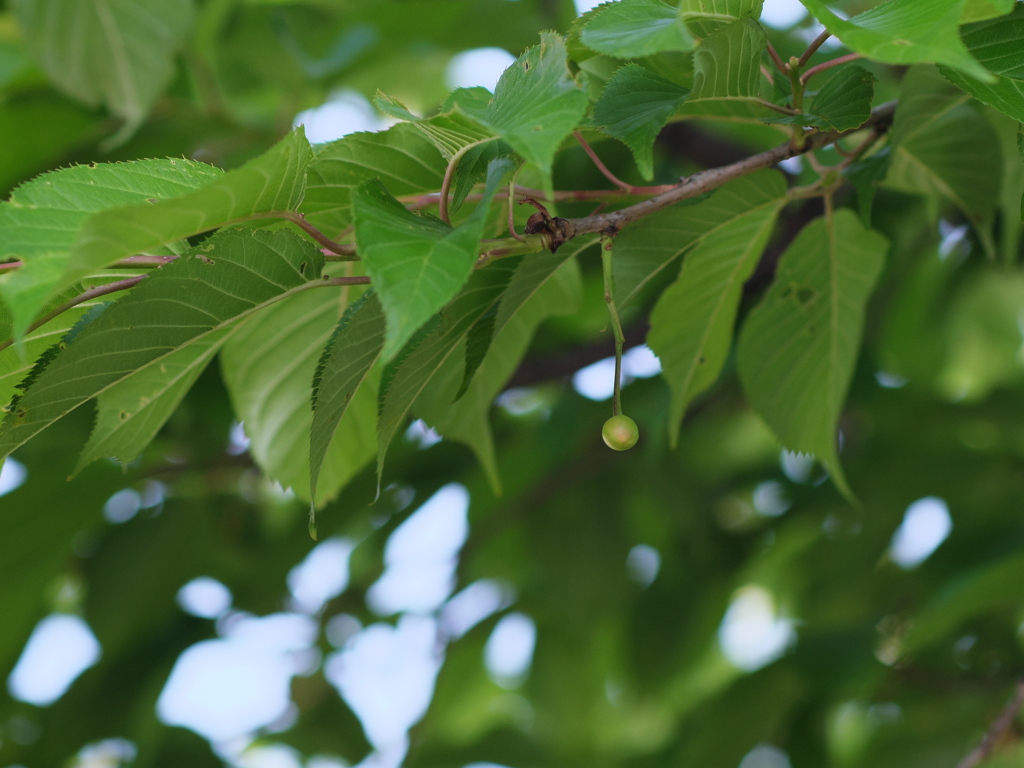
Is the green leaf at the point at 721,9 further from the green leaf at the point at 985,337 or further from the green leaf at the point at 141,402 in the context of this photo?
the green leaf at the point at 985,337

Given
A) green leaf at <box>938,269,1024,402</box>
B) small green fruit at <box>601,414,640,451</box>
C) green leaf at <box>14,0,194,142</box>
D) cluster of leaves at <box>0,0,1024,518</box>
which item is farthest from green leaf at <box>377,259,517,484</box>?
green leaf at <box>938,269,1024,402</box>

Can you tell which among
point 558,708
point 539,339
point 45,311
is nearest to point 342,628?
point 558,708

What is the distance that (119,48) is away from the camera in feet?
3.76

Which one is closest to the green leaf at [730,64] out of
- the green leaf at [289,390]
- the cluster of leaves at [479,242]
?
the cluster of leaves at [479,242]

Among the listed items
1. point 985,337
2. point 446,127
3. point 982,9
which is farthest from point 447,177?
point 985,337

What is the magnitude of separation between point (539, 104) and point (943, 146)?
1.34 feet

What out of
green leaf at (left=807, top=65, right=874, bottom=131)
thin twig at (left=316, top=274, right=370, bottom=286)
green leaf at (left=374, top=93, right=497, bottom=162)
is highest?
green leaf at (left=374, top=93, right=497, bottom=162)

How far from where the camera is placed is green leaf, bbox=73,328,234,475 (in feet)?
1.56

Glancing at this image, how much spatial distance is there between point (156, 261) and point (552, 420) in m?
0.90

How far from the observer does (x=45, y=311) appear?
431 millimetres

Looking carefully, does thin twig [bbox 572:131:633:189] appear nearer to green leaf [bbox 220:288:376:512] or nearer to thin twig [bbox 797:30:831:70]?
thin twig [bbox 797:30:831:70]

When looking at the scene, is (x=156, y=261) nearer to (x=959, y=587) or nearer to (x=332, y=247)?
(x=332, y=247)

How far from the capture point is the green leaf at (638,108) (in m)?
0.42

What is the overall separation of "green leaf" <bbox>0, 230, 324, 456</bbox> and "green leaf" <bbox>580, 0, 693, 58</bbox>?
0.57ft
